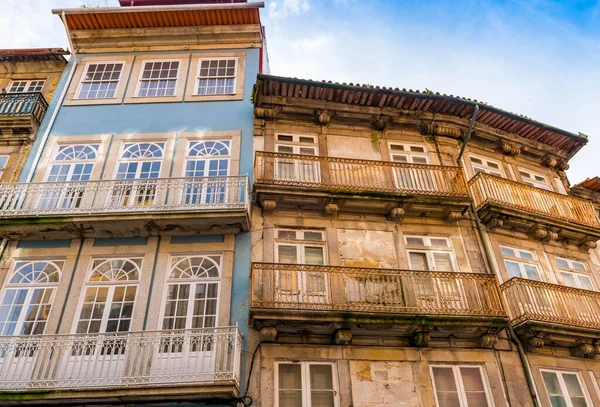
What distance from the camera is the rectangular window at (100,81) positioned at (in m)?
13.9

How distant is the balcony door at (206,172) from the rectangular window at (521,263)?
7.25 metres

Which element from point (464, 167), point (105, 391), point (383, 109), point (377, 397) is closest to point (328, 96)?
point (383, 109)

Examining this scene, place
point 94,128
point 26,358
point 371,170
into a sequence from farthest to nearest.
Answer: point 94,128 → point 371,170 → point 26,358

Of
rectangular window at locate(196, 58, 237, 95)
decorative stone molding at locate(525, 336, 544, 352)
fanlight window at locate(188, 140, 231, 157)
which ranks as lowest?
decorative stone molding at locate(525, 336, 544, 352)

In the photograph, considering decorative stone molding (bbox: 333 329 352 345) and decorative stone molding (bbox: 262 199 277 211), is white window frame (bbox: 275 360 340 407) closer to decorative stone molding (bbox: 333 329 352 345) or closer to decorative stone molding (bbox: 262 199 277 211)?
decorative stone molding (bbox: 333 329 352 345)

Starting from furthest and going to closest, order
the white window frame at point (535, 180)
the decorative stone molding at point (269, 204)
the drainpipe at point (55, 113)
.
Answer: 1. the white window frame at point (535, 180)
2. the drainpipe at point (55, 113)
3. the decorative stone molding at point (269, 204)

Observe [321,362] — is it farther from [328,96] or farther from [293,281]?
[328,96]

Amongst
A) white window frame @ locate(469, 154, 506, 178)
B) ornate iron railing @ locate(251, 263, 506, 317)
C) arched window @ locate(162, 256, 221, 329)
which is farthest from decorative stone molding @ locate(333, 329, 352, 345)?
white window frame @ locate(469, 154, 506, 178)

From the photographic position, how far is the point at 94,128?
511 inches

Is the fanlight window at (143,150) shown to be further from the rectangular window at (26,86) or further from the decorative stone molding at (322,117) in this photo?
the decorative stone molding at (322,117)

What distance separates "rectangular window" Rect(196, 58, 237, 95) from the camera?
1385 cm

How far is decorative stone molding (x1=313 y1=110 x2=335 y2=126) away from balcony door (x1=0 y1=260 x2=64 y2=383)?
752 cm

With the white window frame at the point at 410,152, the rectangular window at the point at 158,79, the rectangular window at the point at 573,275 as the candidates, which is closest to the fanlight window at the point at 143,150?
the rectangular window at the point at 158,79

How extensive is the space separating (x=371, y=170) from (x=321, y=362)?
5.10 metres
